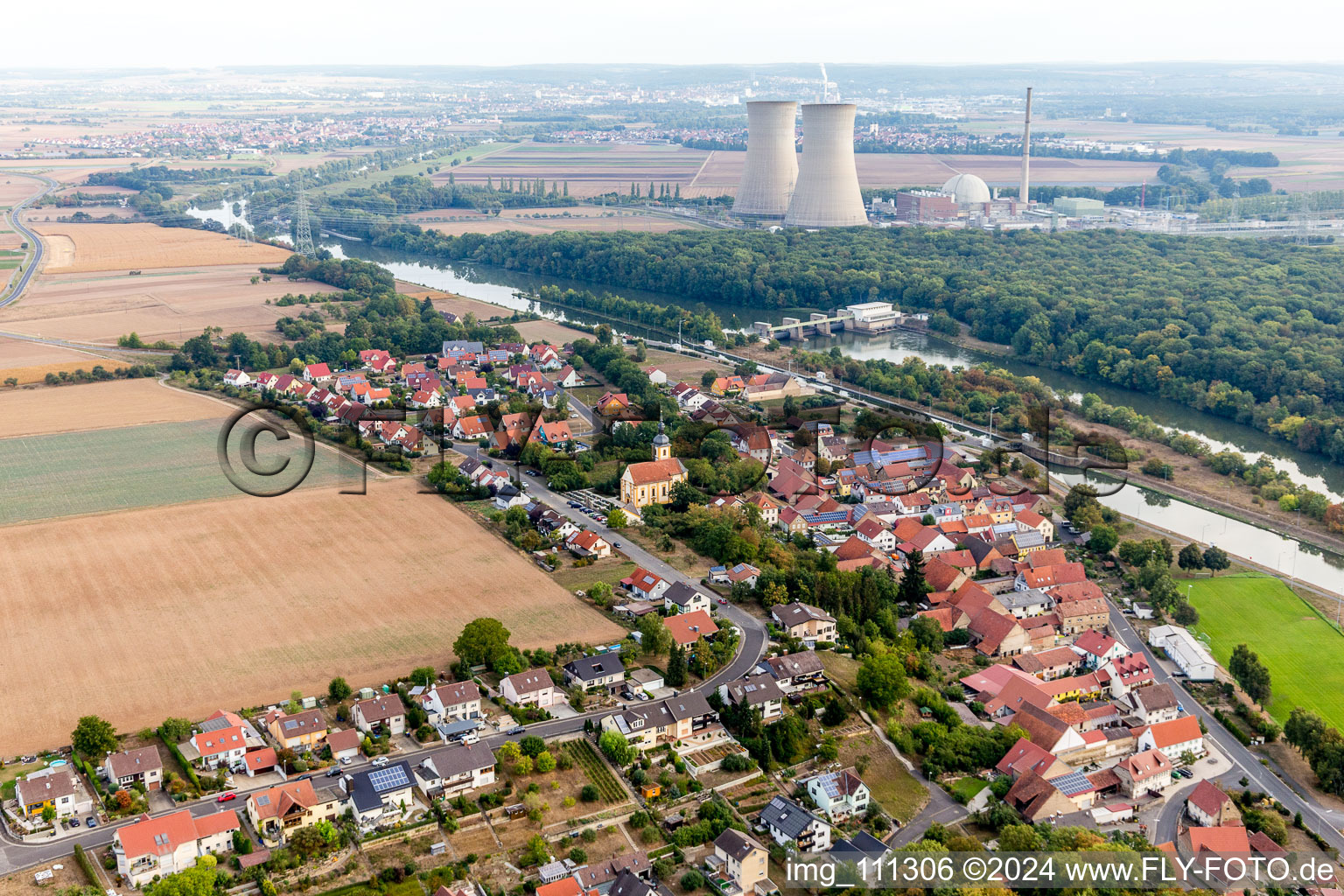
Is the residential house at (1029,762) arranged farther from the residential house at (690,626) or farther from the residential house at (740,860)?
the residential house at (690,626)

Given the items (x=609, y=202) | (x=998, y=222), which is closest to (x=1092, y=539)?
(x=998, y=222)

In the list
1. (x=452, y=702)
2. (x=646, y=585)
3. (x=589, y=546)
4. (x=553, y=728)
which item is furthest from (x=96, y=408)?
(x=553, y=728)

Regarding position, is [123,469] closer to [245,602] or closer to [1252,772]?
[245,602]

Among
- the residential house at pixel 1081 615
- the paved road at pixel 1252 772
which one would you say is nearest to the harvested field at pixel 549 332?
the residential house at pixel 1081 615

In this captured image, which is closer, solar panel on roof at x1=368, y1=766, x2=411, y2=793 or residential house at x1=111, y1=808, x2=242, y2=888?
residential house at x1=111, y1=808, x2=242, y2=888

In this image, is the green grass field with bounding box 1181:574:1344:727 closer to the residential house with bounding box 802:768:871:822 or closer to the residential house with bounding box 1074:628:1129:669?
the residential house with bounding box 1074:628:1129:669

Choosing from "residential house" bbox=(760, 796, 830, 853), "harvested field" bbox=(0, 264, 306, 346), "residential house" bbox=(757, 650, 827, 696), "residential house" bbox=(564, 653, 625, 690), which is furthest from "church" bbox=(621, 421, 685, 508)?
"harvested field" bbox=(0, 264, 306, 346)

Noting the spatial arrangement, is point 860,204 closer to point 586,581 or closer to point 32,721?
point 586,581
